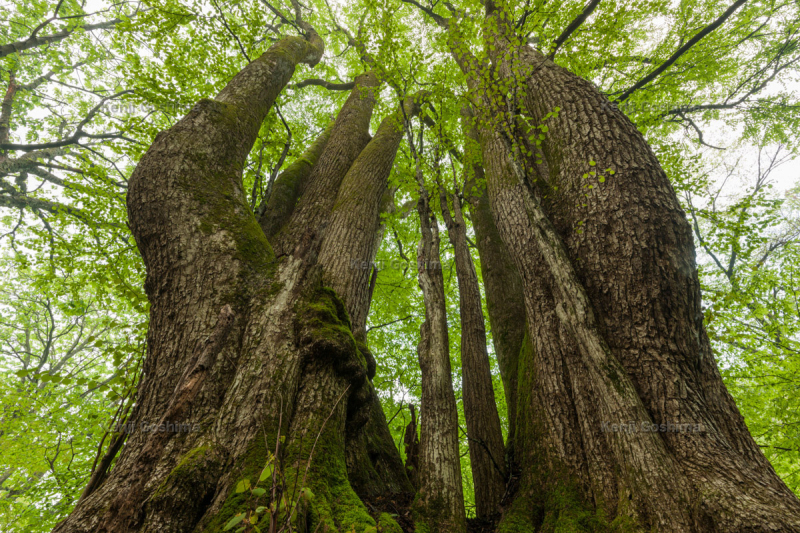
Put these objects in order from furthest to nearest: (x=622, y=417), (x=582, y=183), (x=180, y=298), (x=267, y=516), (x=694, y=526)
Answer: (x=582, y=183), (x=180, y=298), (x=622, y=417), (x=694, y=526), (x=267, y=516)

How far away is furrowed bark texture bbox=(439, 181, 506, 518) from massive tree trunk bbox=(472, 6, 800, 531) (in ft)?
1.37

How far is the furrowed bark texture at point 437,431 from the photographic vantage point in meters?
2.37

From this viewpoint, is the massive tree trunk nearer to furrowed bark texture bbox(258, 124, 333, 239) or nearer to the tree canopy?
the tree canopy

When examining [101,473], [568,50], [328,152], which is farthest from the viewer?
[328,152]

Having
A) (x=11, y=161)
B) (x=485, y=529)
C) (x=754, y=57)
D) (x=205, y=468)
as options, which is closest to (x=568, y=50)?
(x=754, y=57)

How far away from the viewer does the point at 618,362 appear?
2451 mm

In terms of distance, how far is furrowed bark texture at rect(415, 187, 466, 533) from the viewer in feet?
7.78

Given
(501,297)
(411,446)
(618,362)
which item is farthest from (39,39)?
(618,362)

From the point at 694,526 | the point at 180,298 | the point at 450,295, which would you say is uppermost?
the point at 450,295

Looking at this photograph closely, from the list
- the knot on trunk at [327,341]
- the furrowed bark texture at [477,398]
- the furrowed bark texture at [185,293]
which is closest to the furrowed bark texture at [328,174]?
the knot on trunk at [327,341]

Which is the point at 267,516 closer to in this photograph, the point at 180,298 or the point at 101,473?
the point at 101,473

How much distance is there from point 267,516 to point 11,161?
1142cm

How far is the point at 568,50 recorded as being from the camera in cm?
586

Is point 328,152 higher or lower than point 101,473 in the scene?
higher
